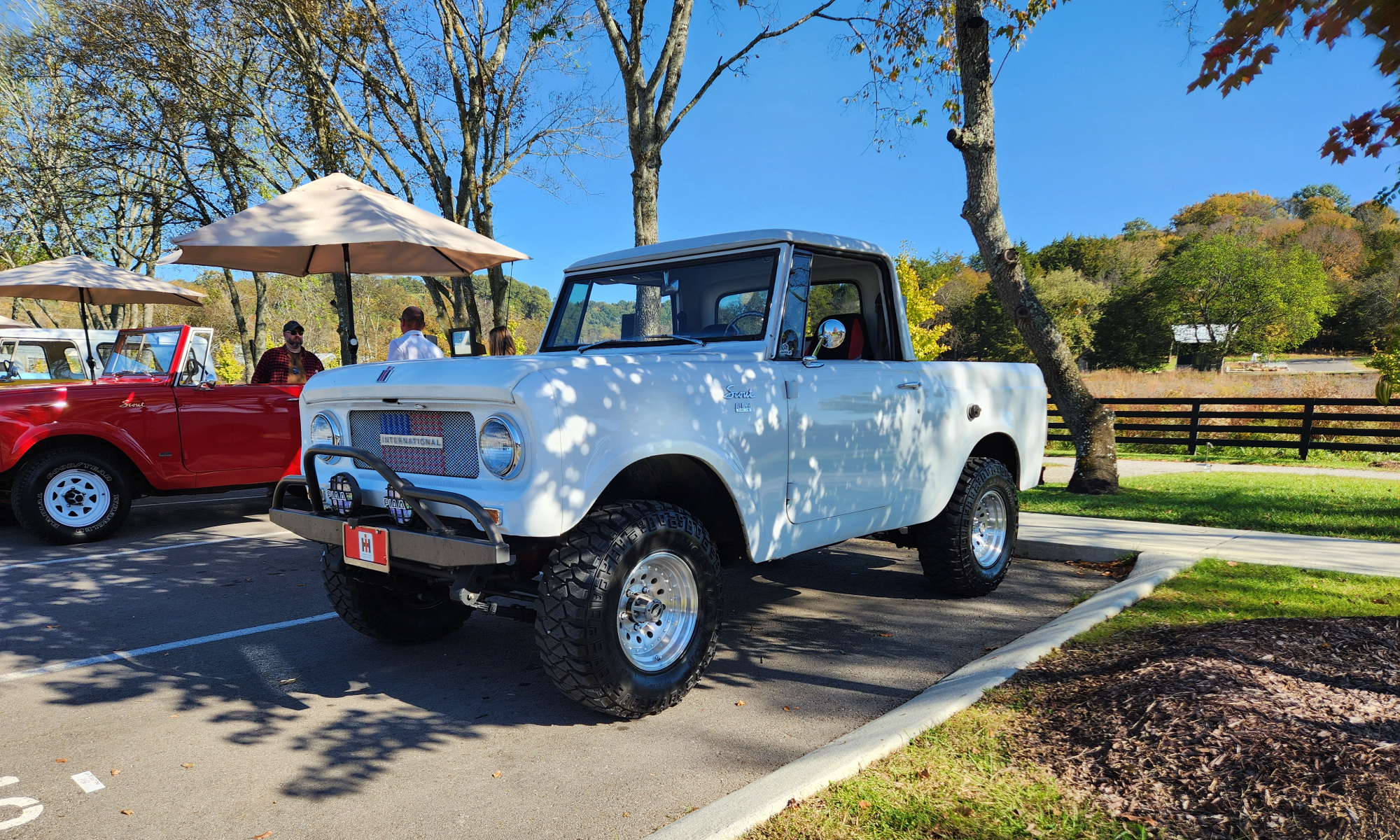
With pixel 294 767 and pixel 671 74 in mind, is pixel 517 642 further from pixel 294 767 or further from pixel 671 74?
pixel 671 74

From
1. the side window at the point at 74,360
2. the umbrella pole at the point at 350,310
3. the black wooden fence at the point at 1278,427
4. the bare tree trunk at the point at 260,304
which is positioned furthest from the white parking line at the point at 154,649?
the bare tree trunk at the point at 260,304

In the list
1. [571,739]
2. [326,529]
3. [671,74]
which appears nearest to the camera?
[571,739]

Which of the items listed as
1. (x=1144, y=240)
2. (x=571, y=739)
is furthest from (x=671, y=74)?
(x=1144, y=240)

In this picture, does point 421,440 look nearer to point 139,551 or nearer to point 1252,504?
point 139,551

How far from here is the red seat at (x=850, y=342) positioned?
199 inches

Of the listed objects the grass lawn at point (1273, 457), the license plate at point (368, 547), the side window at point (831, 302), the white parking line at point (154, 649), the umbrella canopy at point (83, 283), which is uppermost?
the umbrella canopy at point (83, 283)

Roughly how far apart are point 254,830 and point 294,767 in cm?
45

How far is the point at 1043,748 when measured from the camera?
2.86 metres

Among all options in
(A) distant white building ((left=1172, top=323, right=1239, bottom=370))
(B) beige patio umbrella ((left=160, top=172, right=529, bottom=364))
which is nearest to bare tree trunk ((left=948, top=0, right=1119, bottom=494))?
(B) beige patio umbrella ((left=160, top=172, right=529, bottom=364))

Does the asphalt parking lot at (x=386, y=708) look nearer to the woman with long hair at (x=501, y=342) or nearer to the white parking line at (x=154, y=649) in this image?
the white parking line at (x=154, y=649)

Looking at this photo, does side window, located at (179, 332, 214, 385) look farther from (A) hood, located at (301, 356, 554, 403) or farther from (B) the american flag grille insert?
(B) the american flag grille insert

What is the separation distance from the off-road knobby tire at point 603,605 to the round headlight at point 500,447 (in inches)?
15.2

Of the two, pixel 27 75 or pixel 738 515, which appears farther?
pixel 27 75

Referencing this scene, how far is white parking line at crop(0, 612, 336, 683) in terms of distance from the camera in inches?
163
